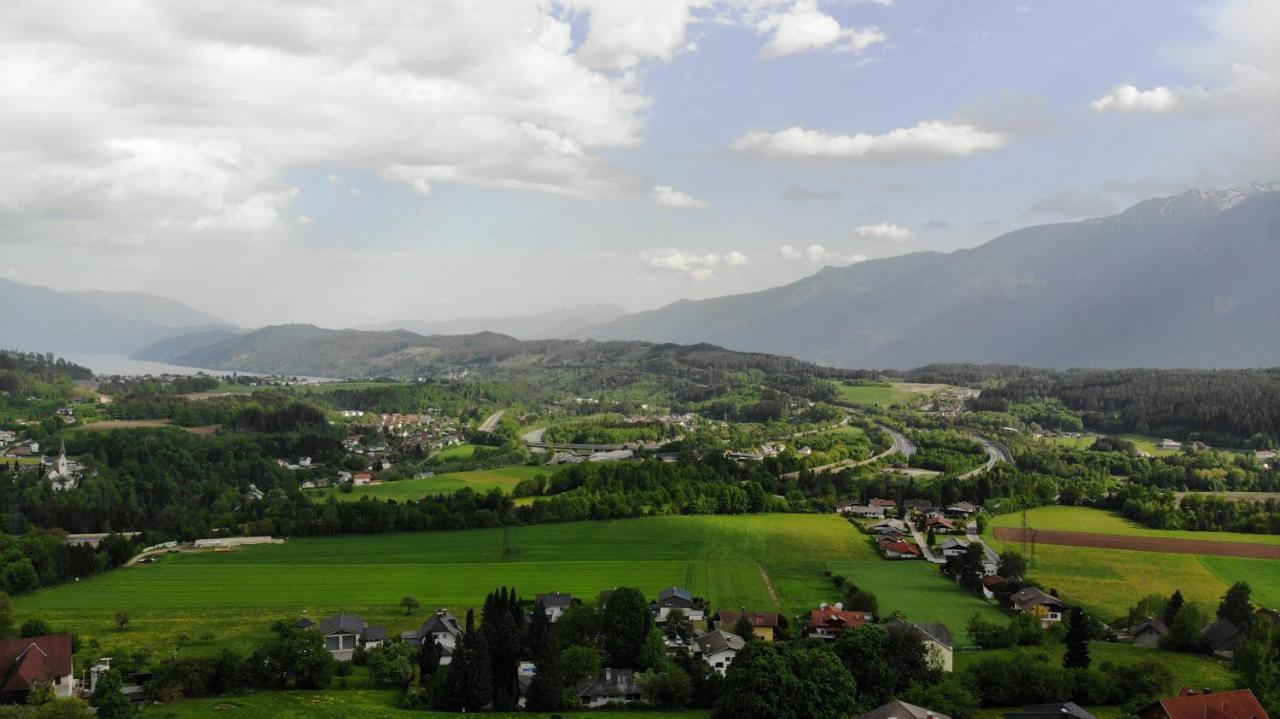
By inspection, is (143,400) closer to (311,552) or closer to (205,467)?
(205,467)

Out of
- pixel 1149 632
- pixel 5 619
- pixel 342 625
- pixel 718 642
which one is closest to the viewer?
pixel 718 642

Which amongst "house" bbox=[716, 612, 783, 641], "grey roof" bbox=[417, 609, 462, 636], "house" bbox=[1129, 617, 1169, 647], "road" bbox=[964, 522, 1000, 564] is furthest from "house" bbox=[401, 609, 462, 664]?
"road" bbox=[964, 522, 1000, 564]

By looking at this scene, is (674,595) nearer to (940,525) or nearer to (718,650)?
(718,650)

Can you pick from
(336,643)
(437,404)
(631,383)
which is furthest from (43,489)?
(631,383)

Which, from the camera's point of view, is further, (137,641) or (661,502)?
(661,502)

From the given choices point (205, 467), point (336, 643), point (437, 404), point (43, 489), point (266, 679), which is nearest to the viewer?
point (266, 679)

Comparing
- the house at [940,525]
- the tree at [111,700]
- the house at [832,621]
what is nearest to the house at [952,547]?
the house at [940,525]

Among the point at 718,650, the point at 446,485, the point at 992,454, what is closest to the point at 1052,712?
the point at 718,650
